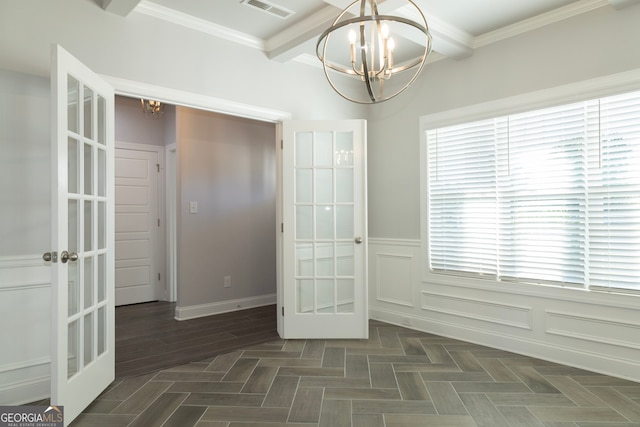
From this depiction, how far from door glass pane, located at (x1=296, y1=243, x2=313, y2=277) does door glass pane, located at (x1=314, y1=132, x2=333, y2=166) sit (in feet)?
2.59

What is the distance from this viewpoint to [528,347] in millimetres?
3303

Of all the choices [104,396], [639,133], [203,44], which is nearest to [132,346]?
[104,396]

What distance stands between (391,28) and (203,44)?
4.99 ft

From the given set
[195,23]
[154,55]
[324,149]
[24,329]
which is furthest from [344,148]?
[24,329]

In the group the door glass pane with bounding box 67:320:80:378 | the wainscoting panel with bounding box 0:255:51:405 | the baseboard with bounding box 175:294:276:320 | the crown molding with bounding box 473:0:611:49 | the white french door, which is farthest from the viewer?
the baseboard with bounding box 175:294:276:320

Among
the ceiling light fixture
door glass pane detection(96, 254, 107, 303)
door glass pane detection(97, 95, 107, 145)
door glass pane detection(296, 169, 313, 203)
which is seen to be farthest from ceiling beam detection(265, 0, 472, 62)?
door glass pane detection(96, 254, 107, 303)

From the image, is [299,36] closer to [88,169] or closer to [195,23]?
[195,23]

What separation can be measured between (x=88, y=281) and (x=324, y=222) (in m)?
2.02

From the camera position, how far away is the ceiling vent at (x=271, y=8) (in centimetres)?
298

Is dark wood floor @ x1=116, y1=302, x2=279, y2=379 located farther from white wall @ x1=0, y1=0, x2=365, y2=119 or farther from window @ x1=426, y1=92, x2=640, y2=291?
white wall @ x1=0, y1=0, x2=365, y2=119

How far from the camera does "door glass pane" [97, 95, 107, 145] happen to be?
2.66 metres

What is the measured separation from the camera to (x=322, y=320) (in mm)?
3768

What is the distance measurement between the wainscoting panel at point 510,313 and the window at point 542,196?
0.12 m

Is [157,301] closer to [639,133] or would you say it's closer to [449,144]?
[449,144]
